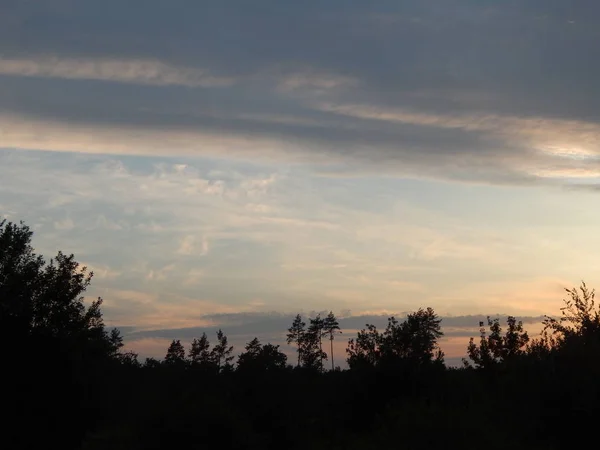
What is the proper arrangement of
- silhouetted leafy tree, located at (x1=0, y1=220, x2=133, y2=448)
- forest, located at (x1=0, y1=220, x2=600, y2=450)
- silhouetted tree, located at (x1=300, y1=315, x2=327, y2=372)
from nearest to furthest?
forest, located at (x1=0, y1=220, x2=600, y2=450) → silhouetted leafy tree, located at (x1=0, y1=220, x2=133, y2=448) → silhouetted tree, located at (x1=300, y1=315, x2=327, y2=372)

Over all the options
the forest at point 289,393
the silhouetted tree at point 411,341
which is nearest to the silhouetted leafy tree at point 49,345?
the forest at point 289,393

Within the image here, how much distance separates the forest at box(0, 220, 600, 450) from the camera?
77.5 ft

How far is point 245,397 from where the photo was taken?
40.5 meters

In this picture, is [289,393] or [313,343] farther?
[313,343]

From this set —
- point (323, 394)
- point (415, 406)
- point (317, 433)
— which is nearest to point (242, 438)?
point (415, 406)

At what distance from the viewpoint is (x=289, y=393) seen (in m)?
40.8

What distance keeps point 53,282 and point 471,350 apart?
94.2 ft

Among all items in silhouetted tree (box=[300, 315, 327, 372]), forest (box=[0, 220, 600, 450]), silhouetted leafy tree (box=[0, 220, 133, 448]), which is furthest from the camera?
silhouetted tree (box=[300, 315, 327, 372])

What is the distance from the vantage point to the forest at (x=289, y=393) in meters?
23.6

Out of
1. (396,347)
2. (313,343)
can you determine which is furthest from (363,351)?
(313,343)

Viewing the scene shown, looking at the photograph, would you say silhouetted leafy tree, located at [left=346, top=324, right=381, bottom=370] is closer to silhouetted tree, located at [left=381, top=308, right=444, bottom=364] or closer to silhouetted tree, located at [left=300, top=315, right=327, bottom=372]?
silhouetted tree, located at [left=381, top=308, right=444, bottom=364]

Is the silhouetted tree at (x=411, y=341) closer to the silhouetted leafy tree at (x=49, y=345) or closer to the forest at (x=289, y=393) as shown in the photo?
the forest at (x=289, y=393)

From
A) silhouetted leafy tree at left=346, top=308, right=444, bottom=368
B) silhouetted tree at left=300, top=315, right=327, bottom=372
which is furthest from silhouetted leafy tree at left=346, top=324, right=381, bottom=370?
silhouetted tree at left=300, top=315, right=327, bottom=372

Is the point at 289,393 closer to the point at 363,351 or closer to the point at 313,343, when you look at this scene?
the point at 363,351
